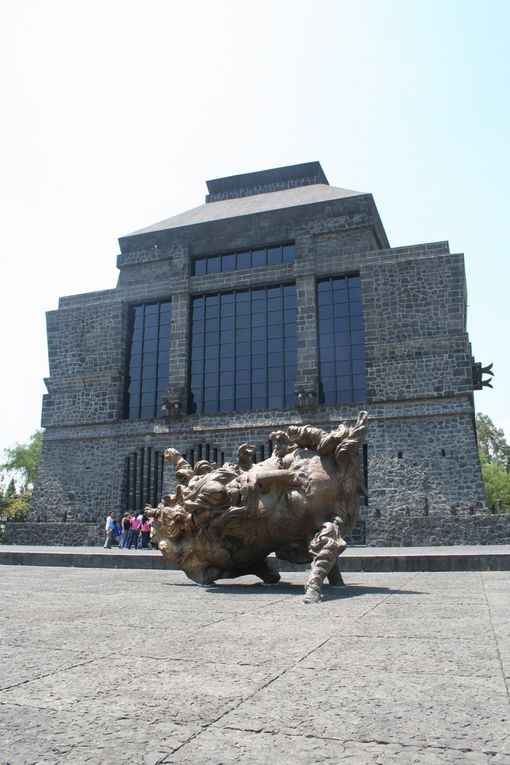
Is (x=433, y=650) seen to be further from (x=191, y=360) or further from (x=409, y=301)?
(x=191, y=360)

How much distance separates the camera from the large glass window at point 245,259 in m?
28.2

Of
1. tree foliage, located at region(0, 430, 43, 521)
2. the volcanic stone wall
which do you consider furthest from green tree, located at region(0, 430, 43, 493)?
the volcanic stone wall

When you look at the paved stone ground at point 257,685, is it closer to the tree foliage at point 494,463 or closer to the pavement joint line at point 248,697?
the pavement joint line at point 248,697

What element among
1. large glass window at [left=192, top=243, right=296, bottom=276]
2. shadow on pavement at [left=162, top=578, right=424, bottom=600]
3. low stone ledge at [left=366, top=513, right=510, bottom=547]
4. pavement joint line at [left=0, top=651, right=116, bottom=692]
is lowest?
shadow on pavement at [left=162, top=578, right=424, bottom=600]

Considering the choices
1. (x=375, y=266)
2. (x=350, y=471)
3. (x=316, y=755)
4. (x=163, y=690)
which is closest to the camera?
(x=316, y=755)

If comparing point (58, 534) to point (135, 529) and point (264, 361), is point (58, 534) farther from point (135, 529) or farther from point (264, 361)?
point (264, 361)

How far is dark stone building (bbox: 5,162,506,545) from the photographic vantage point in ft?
77.5

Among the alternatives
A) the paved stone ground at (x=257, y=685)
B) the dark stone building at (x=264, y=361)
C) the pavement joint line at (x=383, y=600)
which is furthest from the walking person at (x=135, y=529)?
the paved stone ground at (x=257, y=685)

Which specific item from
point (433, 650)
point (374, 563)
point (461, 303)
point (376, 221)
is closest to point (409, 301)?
point (461, 303)

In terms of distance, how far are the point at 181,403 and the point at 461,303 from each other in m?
12.4

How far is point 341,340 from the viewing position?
86.2ft

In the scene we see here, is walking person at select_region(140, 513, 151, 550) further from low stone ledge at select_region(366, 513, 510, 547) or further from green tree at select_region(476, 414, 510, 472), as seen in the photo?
green tree at select_region(476, 414, 510, 472)

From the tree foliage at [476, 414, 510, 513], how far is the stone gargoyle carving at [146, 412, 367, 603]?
2110 inches

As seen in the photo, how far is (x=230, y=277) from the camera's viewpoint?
28156 mm
